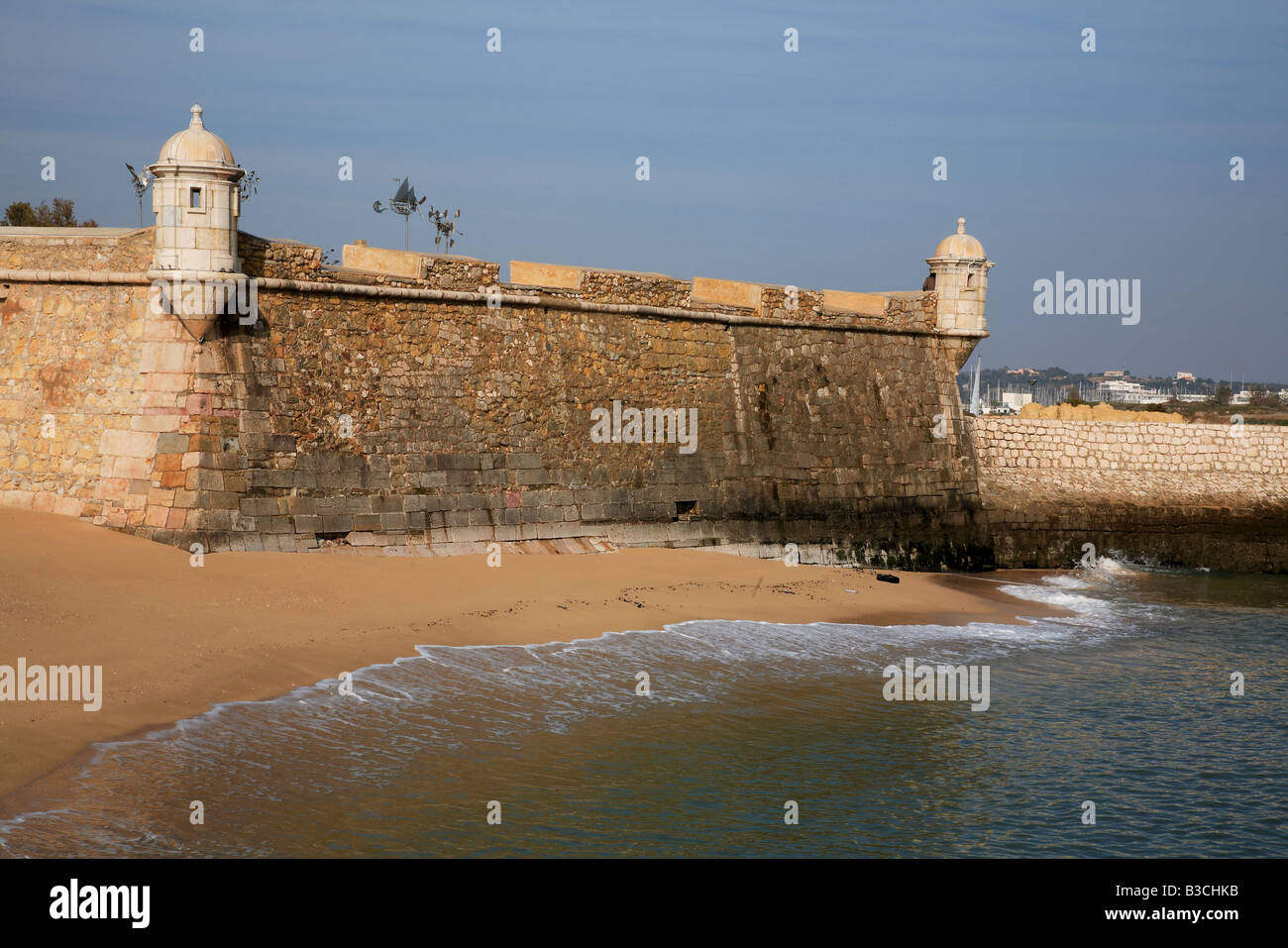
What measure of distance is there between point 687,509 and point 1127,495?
31.2 ft

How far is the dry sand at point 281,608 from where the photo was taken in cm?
944

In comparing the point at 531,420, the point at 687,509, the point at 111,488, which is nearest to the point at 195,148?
the point at 111,488

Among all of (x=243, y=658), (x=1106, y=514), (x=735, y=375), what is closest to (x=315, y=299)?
(x=243, y=658)

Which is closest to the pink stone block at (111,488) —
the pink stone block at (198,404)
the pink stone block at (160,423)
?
the pink stone block at (160,423)

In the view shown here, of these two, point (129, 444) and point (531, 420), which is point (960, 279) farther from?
point (129, 444)

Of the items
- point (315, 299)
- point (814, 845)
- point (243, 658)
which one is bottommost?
point (814, 845)

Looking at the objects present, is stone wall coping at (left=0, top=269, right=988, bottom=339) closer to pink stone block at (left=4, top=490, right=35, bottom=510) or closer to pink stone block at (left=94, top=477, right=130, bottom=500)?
pink stone block at (left=94, top=477, right=130, bottom=500)

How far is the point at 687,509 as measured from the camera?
701 inches

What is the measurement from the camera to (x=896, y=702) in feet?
37.2

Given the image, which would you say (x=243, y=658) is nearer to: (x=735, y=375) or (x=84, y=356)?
(x=84, y=356)

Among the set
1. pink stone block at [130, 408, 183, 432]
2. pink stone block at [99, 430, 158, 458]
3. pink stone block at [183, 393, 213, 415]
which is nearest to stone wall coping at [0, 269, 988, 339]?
pink stone block at [183, 393, 213, 415]
